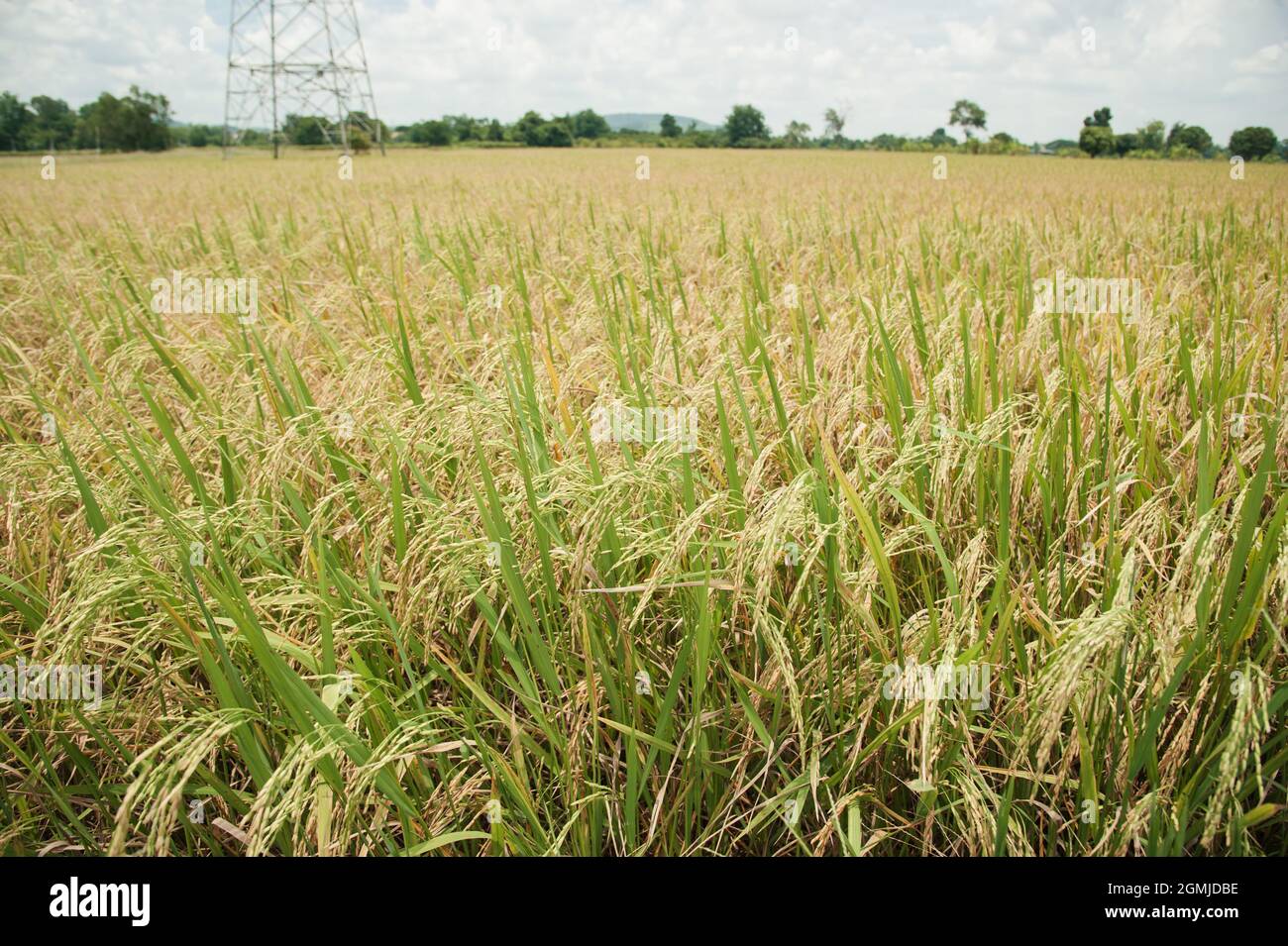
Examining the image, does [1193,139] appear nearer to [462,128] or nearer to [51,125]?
[462,128]

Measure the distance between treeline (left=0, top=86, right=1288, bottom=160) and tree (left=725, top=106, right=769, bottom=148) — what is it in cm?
8

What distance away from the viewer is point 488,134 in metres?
49.5

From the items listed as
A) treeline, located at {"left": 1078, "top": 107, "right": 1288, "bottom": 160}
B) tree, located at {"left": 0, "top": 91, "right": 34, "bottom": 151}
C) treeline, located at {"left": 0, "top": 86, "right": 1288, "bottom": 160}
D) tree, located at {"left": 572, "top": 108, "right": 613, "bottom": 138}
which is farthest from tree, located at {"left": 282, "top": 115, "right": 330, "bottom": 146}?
treeline, located at {"left": 1078, "top": 107, "right": 1288, "bottom": 160}

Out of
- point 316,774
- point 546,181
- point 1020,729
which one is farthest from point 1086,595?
point 546,181

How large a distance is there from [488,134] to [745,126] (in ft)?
68.5

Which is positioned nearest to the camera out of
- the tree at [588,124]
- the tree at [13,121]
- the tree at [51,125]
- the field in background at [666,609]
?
the field in background at [666,609]

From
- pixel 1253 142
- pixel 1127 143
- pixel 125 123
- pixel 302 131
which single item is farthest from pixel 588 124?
pixel 1253 142

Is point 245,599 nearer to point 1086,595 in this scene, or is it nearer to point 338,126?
point 1086,595

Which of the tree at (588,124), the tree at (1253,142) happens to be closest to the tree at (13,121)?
the tree at (588,124)

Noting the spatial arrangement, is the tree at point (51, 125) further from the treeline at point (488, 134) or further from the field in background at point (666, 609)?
the field in background at point (666, 609)

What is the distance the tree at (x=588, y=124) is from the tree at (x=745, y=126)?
10040 millimetres

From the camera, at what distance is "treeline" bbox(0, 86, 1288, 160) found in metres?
31.2

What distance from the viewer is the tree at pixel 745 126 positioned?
53.8 metres

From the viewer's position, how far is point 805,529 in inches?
49.9
